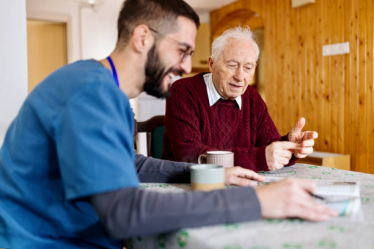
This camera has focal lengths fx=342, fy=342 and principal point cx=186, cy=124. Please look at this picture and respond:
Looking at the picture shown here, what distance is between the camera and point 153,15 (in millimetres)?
859

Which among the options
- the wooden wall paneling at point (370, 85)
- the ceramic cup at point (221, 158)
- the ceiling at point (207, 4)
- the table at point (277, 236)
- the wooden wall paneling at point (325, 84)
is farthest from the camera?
the ceiling at point (207, 4)

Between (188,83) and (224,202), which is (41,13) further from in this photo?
(224,202)

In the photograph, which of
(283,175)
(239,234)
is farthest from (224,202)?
(283,175)

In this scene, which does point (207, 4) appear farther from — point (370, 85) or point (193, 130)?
point (193, 130)

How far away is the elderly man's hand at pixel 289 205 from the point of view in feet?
2.26

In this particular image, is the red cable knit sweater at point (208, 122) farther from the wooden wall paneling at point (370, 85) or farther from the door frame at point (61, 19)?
the door frame at point (61, 19)

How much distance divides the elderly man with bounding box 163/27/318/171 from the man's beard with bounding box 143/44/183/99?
588 millimetres

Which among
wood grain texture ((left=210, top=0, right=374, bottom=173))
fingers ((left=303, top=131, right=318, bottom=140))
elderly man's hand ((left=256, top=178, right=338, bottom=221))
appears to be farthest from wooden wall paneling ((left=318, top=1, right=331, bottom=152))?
elderly man's hand ((left=256, top=178, right=338, bottom=221))

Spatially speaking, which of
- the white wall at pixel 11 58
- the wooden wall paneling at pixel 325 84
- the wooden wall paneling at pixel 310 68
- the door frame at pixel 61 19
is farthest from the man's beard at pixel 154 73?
the door frame at pixel 61 19

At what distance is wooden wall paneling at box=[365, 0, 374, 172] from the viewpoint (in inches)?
130

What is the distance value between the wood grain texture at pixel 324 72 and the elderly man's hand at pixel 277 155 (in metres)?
2.56

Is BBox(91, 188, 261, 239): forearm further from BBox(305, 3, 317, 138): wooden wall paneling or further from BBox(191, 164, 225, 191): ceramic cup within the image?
BBox(305, 3, 317, 138): wooden wall paneling

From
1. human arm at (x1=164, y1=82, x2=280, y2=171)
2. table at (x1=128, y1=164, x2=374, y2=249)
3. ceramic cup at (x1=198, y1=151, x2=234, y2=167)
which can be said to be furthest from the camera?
human arm at (x1=164, y1=82, x2=280, y2=171)

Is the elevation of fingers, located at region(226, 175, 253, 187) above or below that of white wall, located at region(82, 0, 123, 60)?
below
